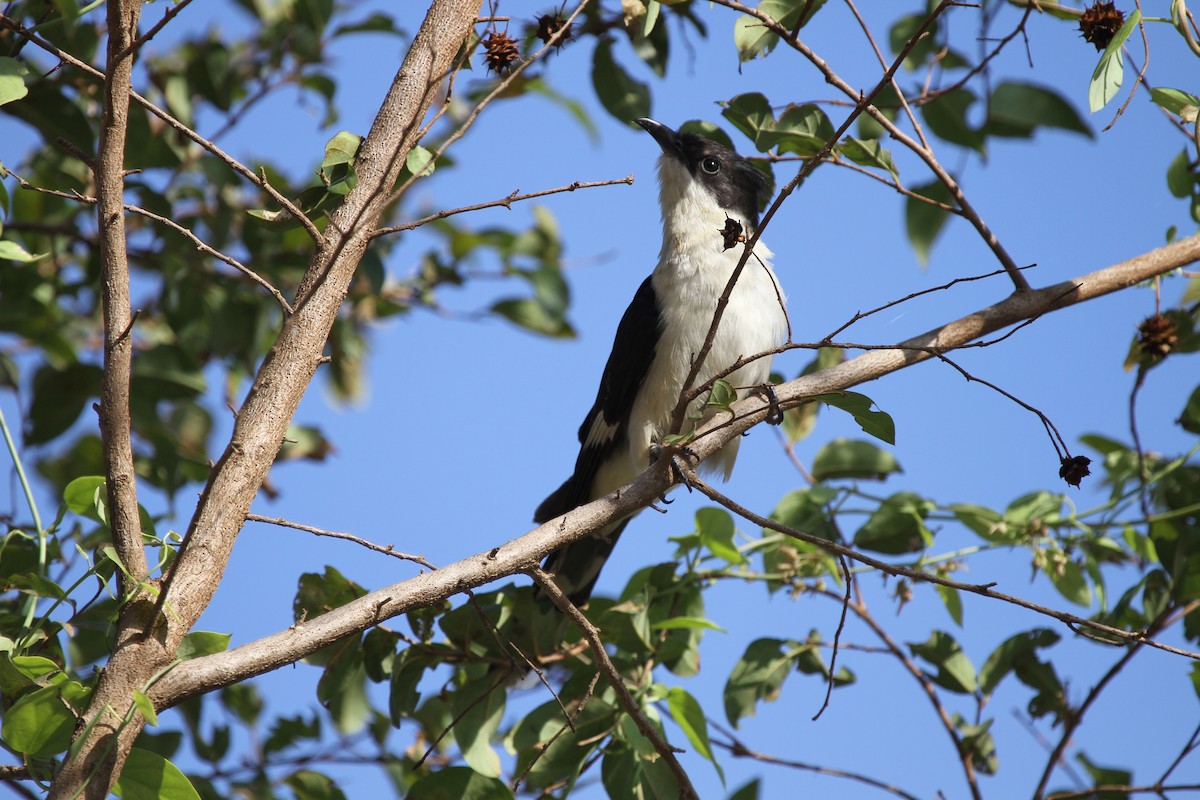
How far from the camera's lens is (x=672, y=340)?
4074 mm

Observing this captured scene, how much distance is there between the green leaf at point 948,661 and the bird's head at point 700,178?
6.20 ft

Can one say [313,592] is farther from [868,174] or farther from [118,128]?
[868,174]

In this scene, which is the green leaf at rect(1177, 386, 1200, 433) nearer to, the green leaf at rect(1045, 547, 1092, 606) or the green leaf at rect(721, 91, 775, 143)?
the green leaf at rect(1045, 547, 1092, 606)

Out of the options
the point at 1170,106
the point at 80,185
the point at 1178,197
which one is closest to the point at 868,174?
the point at 1170,106

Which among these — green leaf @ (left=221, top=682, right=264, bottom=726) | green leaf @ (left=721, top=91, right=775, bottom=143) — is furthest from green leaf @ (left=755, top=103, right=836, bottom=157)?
green leaf @ (left=221, top=682, right=264, bottom=726)

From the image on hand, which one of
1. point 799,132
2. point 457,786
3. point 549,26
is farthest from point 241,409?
point 799,132

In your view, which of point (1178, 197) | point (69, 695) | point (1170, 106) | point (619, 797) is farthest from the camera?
point (1178, 197)

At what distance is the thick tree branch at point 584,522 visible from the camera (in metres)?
2.05

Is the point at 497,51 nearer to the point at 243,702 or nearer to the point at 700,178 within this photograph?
the point at 700,178

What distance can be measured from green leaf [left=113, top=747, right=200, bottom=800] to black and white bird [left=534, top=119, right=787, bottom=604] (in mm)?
2102

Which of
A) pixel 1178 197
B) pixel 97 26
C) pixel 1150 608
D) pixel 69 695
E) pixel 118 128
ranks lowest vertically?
pixel 69 695

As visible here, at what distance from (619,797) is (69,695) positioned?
150 centimetres

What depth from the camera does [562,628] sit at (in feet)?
11.1

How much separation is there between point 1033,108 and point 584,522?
2.01 metres
